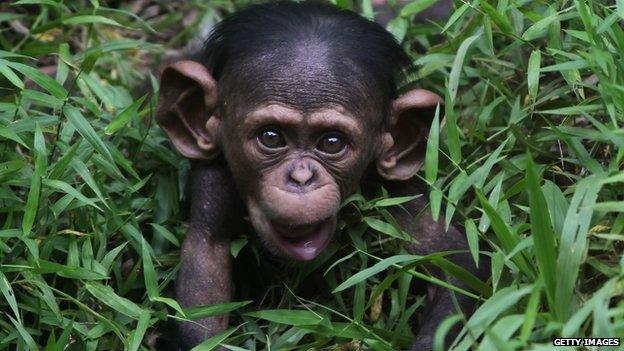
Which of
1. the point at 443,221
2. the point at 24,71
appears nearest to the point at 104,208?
the point at 24,71

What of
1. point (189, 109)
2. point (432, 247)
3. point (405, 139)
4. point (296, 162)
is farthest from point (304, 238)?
point (189, 109)

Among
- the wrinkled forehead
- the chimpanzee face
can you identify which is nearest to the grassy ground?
the chimpanzee face

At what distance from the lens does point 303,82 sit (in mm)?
4773

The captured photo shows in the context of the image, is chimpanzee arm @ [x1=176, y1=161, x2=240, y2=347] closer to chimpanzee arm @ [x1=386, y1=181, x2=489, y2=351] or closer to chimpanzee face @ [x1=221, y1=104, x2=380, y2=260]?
chimpanzee face @ [x1=221, y1=104, x2=380, y2=260]

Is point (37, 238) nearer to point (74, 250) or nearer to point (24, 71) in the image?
point (74, 250)

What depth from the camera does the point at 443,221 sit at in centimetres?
510

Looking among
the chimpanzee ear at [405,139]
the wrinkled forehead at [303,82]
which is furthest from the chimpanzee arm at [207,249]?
the chimpanzee ear at [405,139]

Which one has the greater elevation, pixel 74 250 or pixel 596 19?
pixel 596 19

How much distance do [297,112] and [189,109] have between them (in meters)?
0.70

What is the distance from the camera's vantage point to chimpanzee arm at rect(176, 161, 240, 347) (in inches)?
191

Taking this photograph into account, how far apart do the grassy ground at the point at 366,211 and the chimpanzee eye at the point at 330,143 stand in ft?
1.00

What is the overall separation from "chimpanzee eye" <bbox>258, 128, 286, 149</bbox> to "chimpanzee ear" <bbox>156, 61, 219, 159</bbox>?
0.38 meters

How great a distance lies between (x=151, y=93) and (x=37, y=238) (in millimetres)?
1258

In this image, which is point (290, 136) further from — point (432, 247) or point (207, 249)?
point (432, 247)
